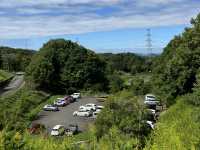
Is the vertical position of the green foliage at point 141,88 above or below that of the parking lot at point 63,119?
above

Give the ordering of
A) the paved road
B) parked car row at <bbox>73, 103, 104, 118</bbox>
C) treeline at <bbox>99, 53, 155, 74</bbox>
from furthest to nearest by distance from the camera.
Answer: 1. treeline at <bbox>99, 53, 155, 74</bbox>
2. the paved road
3. parked car row at <bbox>73, 103, 104, 118</bbox>

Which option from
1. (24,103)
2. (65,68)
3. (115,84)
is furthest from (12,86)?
(24,103)

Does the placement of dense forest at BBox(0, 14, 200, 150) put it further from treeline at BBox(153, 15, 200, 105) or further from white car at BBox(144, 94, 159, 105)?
white car at BBox(144, 94, 159, 105)

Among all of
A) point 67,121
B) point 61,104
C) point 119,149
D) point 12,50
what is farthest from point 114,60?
point 119,149

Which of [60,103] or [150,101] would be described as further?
[60,103]

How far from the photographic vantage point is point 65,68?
9262cm

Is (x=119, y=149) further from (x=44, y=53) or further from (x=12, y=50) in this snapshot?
(x=12, y=50)

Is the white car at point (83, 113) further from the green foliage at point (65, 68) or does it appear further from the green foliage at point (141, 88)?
the green foliage at point (65, 68)

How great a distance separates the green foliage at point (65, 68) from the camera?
89.9m

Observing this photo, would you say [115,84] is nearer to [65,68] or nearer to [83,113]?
[65,68]

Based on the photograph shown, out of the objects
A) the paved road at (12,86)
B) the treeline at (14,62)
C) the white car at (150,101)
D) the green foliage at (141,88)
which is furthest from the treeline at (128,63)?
the white car at (150,101)

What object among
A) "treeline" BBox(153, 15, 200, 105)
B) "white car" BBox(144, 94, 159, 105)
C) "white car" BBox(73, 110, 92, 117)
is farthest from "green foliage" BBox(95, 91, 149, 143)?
"white car" BBox(144, 94, 159, 105)

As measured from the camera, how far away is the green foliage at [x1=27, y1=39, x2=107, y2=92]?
89.9 m

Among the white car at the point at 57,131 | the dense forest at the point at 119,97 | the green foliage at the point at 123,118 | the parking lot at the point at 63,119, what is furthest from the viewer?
the parking lot at the point at 63,119
